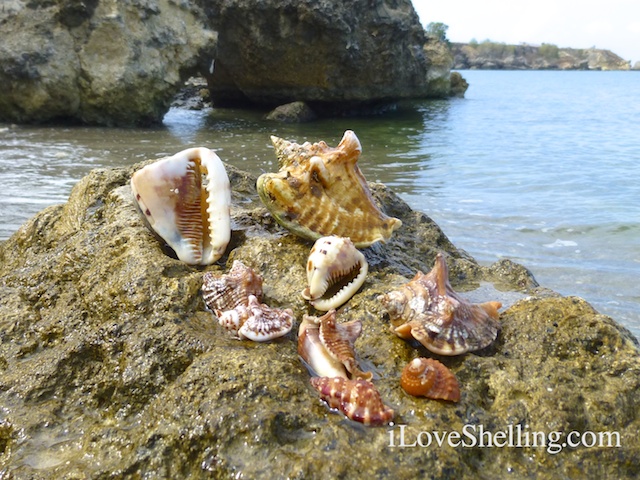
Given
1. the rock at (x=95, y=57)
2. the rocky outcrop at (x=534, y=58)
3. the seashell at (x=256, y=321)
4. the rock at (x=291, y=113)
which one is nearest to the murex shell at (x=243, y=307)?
the seashell at (x=256, y=321)

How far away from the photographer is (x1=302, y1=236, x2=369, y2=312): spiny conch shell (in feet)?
8.36

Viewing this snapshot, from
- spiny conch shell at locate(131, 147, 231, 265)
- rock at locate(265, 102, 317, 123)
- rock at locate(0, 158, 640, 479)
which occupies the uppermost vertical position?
spiny conch shell at locate(131, 147, 231, 265)

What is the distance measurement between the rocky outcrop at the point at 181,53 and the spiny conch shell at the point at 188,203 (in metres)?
11.3

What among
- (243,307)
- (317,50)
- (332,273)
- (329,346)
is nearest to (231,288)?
(243,307)

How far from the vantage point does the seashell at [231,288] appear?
8.05ft

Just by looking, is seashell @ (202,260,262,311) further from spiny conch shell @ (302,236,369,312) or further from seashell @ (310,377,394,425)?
seashell @ (310,377,394,425)

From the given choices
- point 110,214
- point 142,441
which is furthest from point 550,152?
point 142,441

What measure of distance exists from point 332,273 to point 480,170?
9074mm

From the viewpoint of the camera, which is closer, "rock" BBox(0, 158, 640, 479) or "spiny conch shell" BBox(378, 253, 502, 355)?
"rock" BBox(0, 158, 640, 479)

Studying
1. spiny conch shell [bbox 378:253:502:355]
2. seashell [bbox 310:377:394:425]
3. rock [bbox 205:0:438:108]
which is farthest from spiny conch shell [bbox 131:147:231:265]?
rock [bbox 205:0:438:108]

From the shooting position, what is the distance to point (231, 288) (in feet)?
8.17

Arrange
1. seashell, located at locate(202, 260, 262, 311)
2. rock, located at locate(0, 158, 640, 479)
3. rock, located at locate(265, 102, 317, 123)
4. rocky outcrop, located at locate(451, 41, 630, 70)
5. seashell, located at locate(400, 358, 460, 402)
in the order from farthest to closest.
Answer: rocky outcrop, located at locate(451, 41, 630, 70)
rock, located at locate(265, 102, 317, 123)
seashell, located at locate(202, 260, 262, 311)
seashell, located at locate(400, 358, 460, 402)
rock, located at locate(0, 158, 640, 479)

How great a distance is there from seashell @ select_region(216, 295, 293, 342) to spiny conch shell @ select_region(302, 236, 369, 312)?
203 mm

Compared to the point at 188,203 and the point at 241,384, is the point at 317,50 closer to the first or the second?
the point at 188,203
